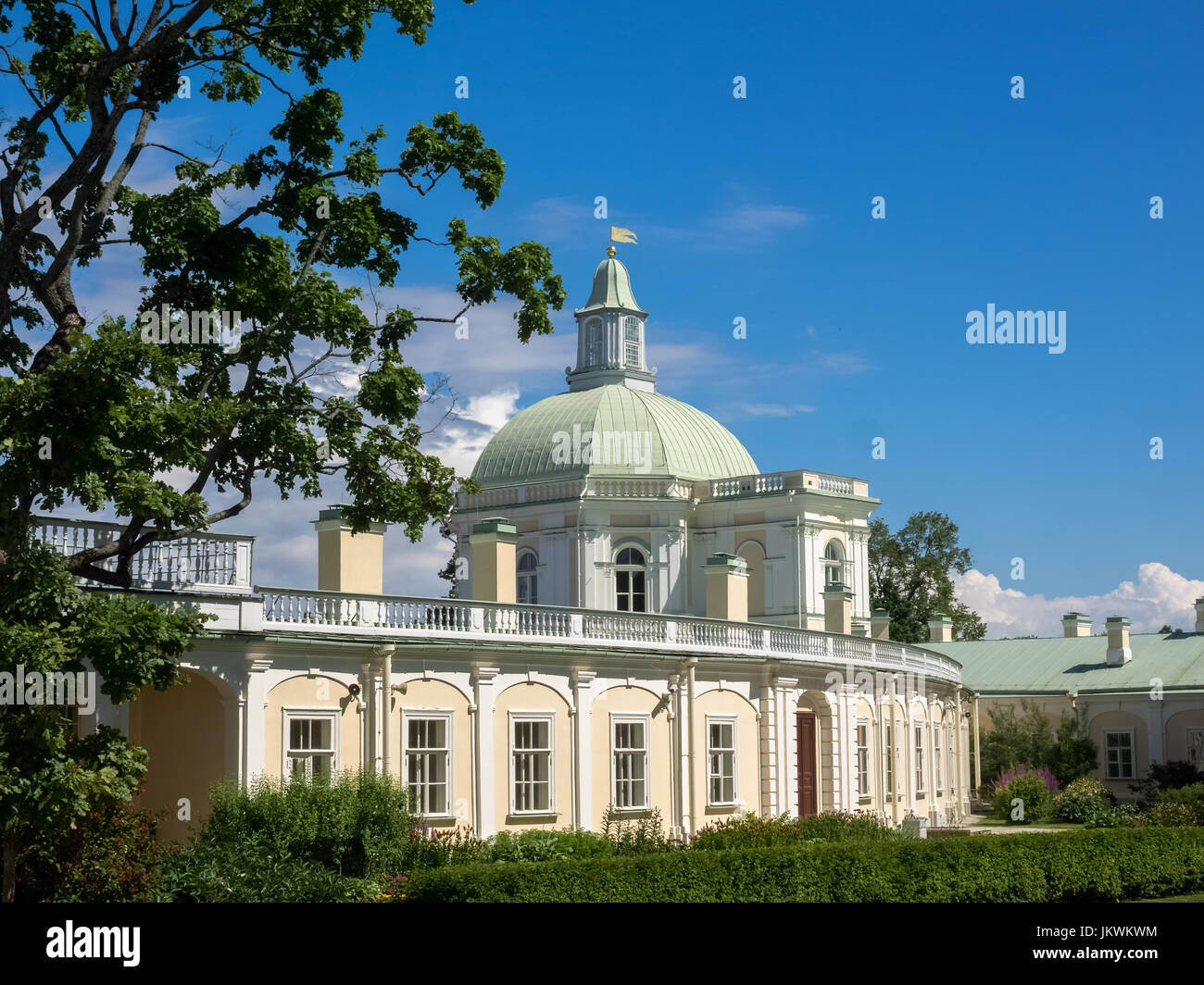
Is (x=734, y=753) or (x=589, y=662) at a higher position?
(x=589, y=662)

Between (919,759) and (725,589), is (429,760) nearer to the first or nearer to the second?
(725,589)

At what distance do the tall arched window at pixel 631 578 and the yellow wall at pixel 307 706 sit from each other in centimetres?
2576

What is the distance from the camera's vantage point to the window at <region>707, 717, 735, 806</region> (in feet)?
107

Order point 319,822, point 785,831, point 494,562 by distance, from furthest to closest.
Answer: point 494,562 → point 785,831 → point 319,822

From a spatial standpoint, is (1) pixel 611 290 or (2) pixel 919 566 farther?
(2) pixel 919 566

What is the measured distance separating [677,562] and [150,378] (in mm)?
33877

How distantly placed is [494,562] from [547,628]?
226 centimetres

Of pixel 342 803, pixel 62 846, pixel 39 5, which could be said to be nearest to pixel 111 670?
pixel 62 846

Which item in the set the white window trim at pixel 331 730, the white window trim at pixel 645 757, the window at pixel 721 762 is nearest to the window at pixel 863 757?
the window at pixel 721 762

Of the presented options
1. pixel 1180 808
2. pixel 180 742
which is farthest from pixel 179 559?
pixel 1180 808

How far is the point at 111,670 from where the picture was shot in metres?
17.3

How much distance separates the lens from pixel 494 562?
31.0 m
